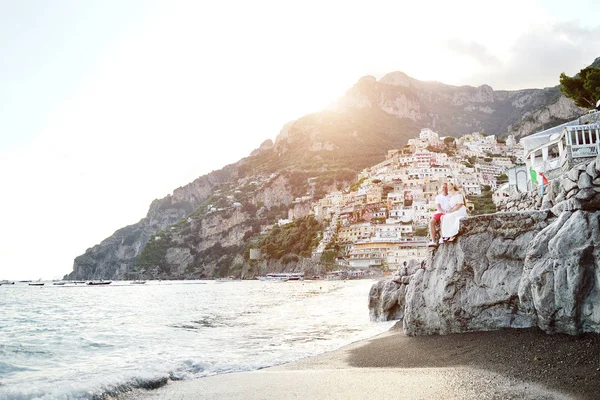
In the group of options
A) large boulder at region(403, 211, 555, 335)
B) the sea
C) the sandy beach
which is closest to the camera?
the sandy beach

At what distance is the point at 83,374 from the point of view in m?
9.76

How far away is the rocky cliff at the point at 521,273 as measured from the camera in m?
6.53

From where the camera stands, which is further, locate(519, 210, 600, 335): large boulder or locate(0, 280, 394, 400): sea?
locate(0, 280, 394, 400): sea

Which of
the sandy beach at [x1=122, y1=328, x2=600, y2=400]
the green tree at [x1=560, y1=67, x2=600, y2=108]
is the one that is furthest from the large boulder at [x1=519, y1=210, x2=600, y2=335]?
the green tree at [x1=560, y1=67, x2=600, y2=108]

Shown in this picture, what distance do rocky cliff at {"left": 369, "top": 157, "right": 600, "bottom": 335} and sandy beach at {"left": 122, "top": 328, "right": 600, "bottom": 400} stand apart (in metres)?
0.37

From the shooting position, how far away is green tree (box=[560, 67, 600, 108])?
123ft

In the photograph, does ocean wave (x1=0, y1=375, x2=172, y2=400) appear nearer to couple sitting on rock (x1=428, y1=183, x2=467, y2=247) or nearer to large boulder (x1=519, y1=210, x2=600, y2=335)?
large boulder (x1=519, y1=210, x2=600, y2=335)

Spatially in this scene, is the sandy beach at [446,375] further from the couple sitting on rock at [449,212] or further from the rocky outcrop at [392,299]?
the rocky outcrop at [392,299]

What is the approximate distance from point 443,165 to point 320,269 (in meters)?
56.1

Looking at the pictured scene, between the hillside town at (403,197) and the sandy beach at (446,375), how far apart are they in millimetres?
93757

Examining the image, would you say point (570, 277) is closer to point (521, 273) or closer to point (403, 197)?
point (521, 273)

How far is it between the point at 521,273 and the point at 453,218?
224 cm

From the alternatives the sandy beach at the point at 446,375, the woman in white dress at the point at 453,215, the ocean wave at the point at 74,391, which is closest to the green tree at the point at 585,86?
the woman in white dress at the point at 453,215

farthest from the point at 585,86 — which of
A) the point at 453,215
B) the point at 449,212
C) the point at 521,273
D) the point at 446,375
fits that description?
the point at 446,375
